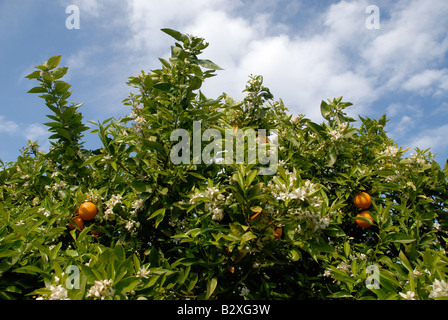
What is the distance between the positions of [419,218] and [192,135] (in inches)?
67.0

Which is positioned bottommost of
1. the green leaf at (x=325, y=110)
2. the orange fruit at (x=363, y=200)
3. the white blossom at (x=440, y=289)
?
the white blossom at (x=440, y=289)

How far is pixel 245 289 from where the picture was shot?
1812 millimetres

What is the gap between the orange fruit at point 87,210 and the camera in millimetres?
2226

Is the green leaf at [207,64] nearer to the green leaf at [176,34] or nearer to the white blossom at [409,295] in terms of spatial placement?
the green leaf at [176,34]

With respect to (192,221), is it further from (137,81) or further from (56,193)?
(56,193)

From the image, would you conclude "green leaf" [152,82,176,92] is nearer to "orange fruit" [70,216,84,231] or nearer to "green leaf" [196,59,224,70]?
"green leaf" [196,59,224,70]

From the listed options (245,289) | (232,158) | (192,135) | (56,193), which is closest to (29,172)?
(56,193)

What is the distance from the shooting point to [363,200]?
225cm

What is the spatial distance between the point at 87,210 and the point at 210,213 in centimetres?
104

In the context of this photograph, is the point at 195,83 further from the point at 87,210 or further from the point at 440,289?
the point at 440,289

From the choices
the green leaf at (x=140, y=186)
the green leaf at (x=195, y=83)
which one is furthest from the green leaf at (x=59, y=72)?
the green leaf at (x=140, y=186)

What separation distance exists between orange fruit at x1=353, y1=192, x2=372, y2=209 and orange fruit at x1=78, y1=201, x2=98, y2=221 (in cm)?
192

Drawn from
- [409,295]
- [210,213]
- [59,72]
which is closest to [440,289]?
[409,295]

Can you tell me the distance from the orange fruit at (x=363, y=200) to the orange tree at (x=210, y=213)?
0.07 metres
